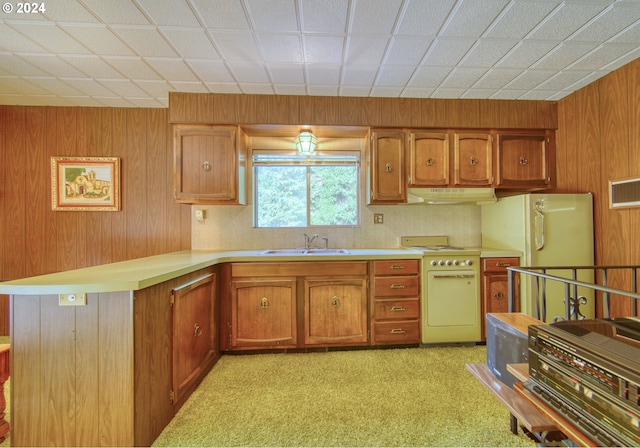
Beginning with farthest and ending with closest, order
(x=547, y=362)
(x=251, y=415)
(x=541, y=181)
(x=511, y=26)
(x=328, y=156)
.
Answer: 1. (x=328, y=156)
2. (x=541, y=181)
3. (x=511, y=26)
4. (x=251, y=415)
5. (x=547, y=362)

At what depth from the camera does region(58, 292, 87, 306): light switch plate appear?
1265mm

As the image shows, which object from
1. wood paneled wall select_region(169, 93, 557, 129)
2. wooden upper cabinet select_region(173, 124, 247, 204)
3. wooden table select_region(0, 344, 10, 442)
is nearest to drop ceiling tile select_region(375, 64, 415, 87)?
wood paneled wall select_region(169, 93, 557, 129)

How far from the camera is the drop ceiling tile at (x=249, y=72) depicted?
214cm

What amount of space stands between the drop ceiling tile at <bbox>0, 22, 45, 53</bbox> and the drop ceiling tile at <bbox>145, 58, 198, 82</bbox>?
0.72 m

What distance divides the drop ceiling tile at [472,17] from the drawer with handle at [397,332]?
7.86ft

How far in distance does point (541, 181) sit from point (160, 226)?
14.0ft

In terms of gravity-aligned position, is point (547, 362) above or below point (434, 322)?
above

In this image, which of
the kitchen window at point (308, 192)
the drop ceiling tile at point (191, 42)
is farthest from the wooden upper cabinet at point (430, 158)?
the drop ceiling tile at point (191, 42)

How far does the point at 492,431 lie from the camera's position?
147 centimetres

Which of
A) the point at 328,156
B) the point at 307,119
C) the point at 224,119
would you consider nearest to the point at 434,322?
the point at 328,156

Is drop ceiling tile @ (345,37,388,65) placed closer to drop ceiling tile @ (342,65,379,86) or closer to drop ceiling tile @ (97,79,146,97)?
drop ceiling tile @ (342,65,379,86)

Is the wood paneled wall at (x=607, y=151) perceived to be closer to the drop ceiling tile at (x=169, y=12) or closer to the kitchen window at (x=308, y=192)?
the kitchen window at (x=308, y=192)

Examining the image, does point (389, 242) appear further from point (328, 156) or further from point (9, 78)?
point (9, 78)

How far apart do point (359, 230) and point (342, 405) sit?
1.83m
